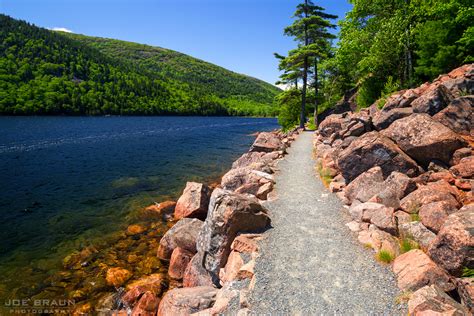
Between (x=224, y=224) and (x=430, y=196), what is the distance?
830 cm

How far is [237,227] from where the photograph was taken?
1105 cm

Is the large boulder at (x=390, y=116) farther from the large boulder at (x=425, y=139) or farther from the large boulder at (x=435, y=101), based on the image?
the large boulder at (x=425, y=139)

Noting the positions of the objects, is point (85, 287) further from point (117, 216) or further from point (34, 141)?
point (34, 141)

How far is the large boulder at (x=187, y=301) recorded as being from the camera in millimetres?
8742

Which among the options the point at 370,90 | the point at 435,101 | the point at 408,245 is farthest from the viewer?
the point at 370,90

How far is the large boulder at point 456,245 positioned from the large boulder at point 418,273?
0.86 ft

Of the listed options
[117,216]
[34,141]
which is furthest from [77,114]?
[117,216]

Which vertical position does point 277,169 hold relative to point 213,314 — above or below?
above

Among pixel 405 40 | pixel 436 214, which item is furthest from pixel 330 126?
pixel 436 214

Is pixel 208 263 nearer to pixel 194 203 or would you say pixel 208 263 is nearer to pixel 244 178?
pixel 194 203

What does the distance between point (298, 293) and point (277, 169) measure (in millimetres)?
12946

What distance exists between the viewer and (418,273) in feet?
24.4

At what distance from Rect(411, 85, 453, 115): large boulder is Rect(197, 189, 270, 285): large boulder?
11316 mm

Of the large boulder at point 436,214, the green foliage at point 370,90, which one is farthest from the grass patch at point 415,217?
the green foliage at point 370,90
